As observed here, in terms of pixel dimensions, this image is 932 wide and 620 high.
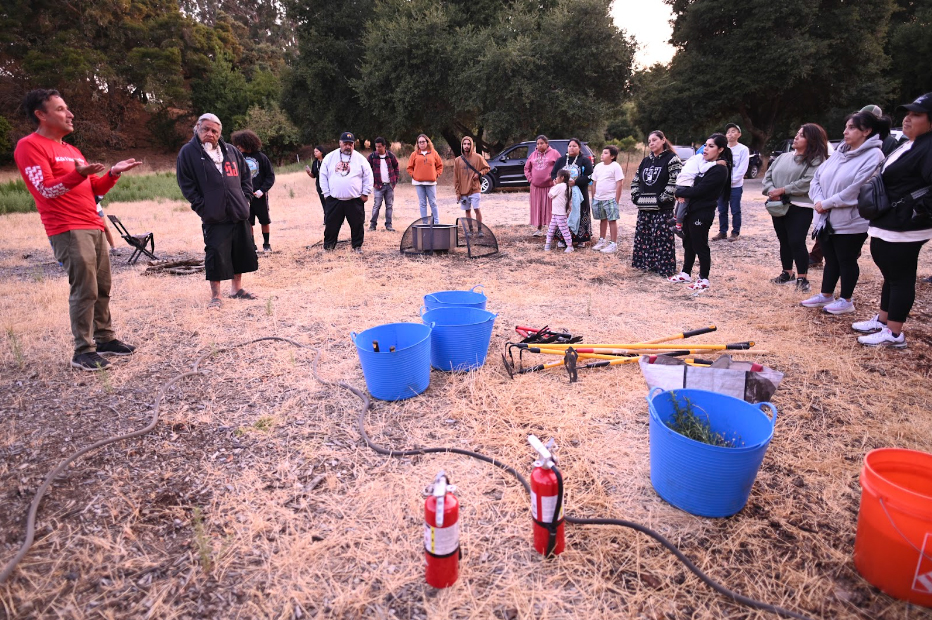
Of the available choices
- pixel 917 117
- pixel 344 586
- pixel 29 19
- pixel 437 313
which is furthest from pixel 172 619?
pixel 29 19

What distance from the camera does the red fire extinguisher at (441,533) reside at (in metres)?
1.68

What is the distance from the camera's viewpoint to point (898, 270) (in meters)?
3.58

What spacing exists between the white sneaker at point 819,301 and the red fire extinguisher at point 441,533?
14.5ft

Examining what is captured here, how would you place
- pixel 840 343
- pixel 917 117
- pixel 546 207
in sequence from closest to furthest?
pixel 917 117, pixel 840 343, pixel 546 207

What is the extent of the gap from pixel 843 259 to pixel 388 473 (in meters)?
4.26

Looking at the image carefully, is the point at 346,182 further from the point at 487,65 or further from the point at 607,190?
the point at 487,65

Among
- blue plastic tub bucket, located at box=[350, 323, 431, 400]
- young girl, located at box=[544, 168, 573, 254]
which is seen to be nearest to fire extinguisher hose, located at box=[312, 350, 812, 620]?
blue plastic tub bucket, located at box=[350, 323, 431, 400]

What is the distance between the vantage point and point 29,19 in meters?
29.8

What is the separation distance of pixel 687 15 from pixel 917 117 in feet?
70.1

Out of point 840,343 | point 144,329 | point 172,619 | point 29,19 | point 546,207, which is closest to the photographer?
point 172,619

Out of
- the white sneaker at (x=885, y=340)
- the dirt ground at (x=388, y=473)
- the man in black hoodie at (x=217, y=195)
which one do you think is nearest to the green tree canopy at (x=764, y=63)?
the white sneaker at (x=885, y=340)

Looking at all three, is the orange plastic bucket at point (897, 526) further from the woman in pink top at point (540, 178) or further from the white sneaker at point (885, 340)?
the woman in pink top at point (540, 178)

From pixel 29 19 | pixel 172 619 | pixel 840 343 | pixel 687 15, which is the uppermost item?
pixel 29 19

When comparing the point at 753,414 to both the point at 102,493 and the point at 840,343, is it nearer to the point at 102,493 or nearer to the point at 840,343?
the point at 840,343
